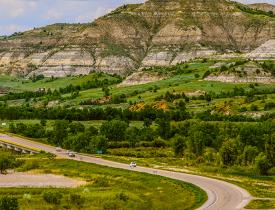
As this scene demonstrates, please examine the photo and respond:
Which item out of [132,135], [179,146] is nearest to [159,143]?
[132,135]

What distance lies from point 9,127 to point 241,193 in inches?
4887

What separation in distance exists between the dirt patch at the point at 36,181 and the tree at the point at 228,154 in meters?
39.1

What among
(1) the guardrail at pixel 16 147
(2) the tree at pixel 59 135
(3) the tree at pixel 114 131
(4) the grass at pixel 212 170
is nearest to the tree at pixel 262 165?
(4) the grass at pixel 212 170

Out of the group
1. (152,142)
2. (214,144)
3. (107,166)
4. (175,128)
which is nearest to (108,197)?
(107,166)

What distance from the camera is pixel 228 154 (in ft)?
439

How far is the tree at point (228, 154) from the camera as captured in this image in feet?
438

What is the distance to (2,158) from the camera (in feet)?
381

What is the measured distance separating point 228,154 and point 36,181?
153 feet

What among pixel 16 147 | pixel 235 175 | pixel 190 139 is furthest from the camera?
pixel 16 147

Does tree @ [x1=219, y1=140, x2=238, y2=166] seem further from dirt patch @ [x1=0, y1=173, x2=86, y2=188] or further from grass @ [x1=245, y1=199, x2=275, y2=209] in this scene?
grass @ [x1=245, y1=199, x2=275, y2=209]

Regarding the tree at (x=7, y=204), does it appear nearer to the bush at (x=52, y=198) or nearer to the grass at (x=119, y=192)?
the grass at (x=119, y=192)

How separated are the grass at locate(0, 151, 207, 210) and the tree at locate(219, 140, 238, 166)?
97.1ft

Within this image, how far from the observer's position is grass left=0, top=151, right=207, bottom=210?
255 feet

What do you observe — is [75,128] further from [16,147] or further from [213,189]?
[213,189]
